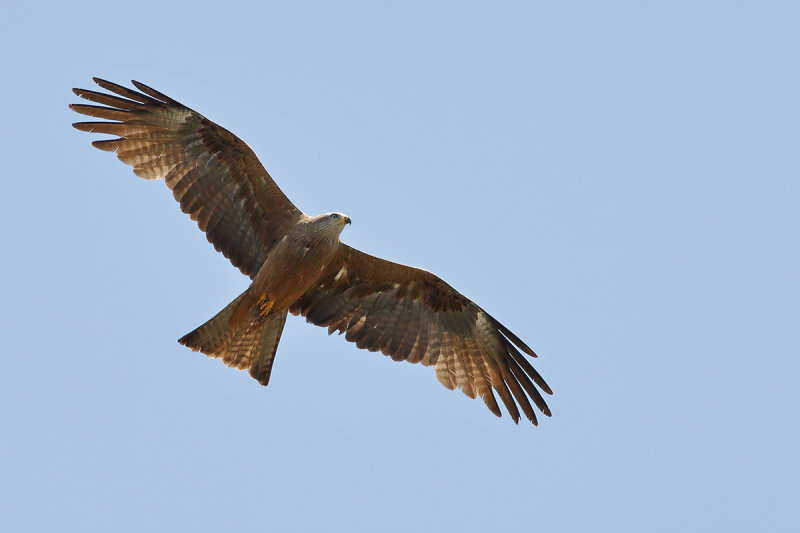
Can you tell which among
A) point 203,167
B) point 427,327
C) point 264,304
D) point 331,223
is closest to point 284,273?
point 264,304

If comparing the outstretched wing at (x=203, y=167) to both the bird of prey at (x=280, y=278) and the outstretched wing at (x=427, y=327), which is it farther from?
the outstretched wing at (x=427, y=327)

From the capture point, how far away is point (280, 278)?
13.7m

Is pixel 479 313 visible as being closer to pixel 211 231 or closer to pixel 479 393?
pixel 479 393

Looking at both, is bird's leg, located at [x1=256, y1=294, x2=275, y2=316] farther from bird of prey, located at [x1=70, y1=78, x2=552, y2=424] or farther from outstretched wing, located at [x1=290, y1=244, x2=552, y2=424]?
outstretched wing, located at [x1=290, y1=244, x2=552, y2=424]

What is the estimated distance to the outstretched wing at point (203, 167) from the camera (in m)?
13.8

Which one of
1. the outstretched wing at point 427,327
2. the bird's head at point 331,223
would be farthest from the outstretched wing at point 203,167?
the outstretched wing at point 427,327

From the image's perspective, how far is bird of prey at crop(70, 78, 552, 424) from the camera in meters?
13.8

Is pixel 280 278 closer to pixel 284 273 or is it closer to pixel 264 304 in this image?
pixel 284 273

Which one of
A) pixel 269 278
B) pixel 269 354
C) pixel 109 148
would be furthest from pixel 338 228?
pixel 109 148

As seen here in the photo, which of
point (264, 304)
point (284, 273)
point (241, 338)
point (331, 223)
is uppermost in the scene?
point (331, 223)

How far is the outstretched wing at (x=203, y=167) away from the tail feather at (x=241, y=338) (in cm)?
57

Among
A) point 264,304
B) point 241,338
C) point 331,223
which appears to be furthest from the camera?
point 241,338

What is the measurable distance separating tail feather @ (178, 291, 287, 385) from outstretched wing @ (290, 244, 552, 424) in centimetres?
63

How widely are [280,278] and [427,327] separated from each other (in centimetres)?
241
